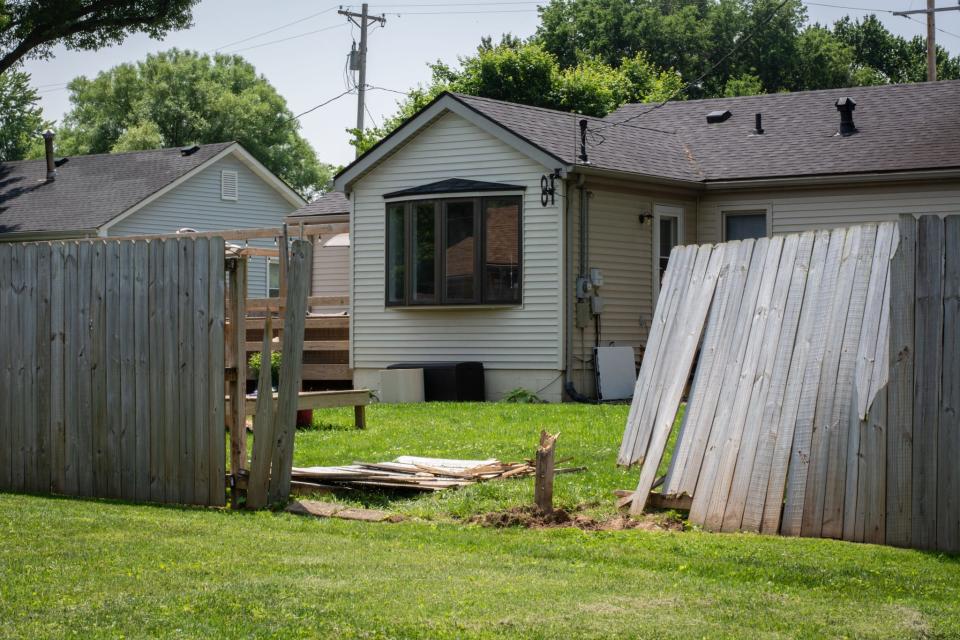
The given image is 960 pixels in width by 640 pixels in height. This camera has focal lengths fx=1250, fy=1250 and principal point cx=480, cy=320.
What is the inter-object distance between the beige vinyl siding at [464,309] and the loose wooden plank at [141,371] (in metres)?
10.5

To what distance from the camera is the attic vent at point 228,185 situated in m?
36.7

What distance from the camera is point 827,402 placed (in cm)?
739

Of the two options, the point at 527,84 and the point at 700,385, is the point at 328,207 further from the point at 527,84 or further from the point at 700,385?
the point at 700,385

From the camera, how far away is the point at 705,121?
23.8 meters

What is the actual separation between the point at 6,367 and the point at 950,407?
703 centimetres

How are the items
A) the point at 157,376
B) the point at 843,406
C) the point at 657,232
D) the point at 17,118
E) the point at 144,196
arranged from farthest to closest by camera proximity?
the point at 17,118 < the point at 144,196 < the point at 657,232 < the point at 157,376 < the point at 843,406

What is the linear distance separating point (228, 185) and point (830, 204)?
21.4m

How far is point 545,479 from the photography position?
8453 mm

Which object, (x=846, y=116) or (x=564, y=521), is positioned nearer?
(x=564, y=521)

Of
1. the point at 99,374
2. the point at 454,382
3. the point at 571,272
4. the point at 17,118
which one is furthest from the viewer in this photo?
the point at 17,118

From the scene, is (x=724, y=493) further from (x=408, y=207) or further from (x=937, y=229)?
(x=408, y=207)

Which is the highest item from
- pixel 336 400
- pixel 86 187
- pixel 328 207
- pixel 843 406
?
pixel 86 187

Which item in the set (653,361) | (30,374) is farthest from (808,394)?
(30,374)

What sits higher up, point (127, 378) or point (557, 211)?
point (557, 211)
